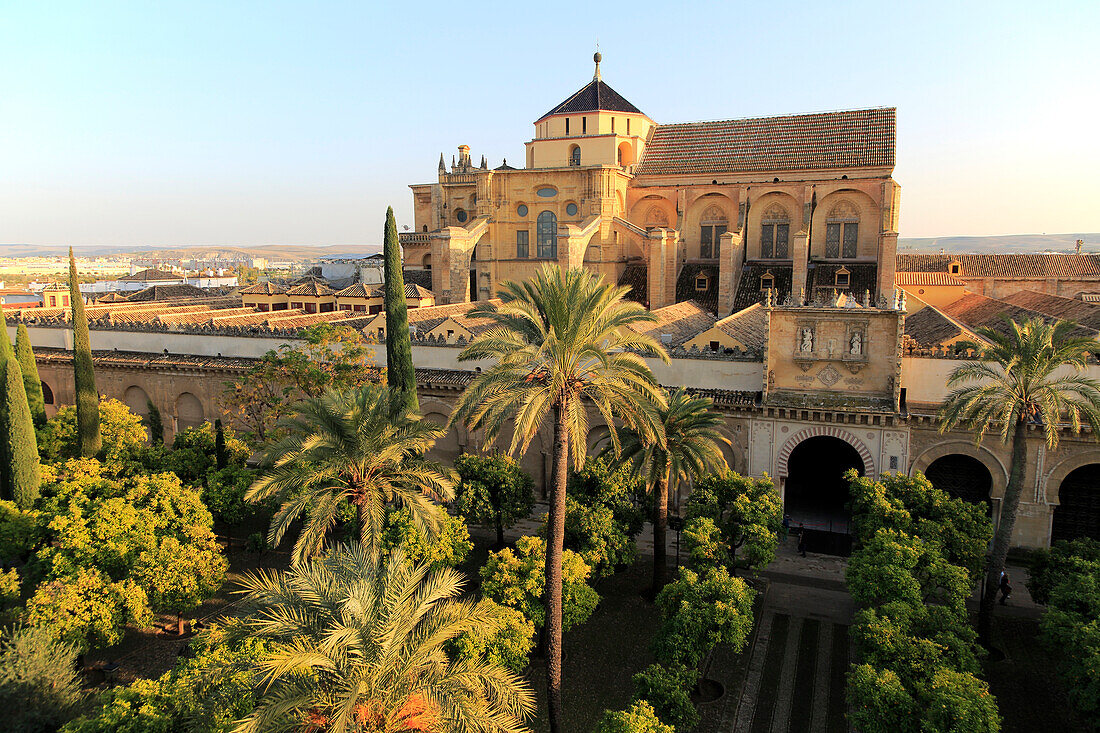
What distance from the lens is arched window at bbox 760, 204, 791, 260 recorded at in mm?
36281

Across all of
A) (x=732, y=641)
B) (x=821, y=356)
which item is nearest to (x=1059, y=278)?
(x=821, y=356)

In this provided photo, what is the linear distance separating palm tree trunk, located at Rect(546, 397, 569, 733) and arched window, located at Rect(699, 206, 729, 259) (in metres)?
27.2

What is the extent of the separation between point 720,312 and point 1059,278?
33072 millimetres

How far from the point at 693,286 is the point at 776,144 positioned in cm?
891

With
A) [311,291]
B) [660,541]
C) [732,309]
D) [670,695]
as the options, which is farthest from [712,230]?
[670,695]

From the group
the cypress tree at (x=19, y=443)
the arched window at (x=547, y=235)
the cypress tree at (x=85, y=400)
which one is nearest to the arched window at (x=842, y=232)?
the arched window at (x=547, y=235)

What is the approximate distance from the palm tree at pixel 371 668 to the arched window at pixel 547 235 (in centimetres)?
2880

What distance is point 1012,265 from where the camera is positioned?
52.7 meters

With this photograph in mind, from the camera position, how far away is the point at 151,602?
591 inches

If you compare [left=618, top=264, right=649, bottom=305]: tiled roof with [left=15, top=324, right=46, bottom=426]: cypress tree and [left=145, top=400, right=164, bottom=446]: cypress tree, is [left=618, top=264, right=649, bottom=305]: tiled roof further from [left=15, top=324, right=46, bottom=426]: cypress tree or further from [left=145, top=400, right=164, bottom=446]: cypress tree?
[left=15, top=324, right=46, bottom=426]: cypress tree

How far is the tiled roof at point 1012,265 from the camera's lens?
50656 millimetres

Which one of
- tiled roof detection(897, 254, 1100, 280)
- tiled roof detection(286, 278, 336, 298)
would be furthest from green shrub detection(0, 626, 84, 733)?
tiled roof detection(897, 254, 1100, 280)

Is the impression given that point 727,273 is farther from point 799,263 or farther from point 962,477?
point 962,477

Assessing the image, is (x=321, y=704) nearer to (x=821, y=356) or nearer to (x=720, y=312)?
(x=821, y=356)
